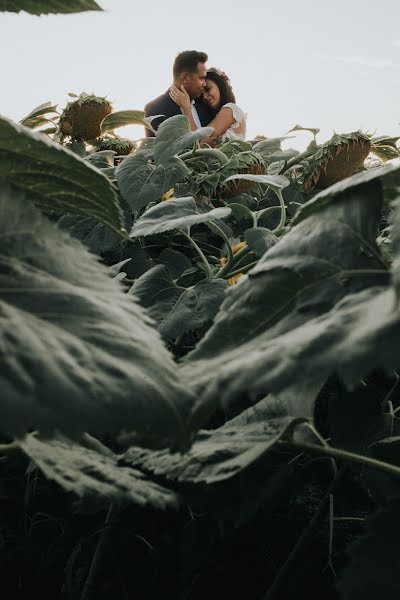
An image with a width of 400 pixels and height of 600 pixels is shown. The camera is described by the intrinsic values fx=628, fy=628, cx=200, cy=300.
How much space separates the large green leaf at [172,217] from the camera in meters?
0.66

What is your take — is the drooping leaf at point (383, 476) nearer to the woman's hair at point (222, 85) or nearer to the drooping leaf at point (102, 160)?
the drooping leaf at point (102, 160)

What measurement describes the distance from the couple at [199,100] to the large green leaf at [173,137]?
83 centimetres

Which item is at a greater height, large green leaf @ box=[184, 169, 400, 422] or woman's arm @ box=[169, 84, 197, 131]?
woman's arm @ box=[169, 84, 197, 131]

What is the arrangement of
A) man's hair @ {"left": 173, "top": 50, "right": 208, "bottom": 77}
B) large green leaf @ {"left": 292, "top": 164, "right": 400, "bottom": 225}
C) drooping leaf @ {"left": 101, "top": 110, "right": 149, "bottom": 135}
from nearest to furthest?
large green leaf @ {"left": 292, "top": 164, "right": 400, "bottom": 225} < drooping leaf @ {"left": 101, "top": 110, "right": 149, "bottom": 135} < man's hair @ {"left": 173, "top": 50, "right": 208, "bottom": 77}

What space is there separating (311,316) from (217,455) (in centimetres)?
13

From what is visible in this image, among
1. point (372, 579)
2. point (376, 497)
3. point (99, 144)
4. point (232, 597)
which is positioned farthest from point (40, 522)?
point (99, 144)

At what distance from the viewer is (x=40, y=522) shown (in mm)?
768

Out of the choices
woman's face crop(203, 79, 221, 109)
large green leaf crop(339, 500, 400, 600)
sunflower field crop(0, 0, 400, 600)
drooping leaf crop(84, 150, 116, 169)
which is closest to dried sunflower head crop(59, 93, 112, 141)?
drooping leaf crop(84, 150, 116, 169)

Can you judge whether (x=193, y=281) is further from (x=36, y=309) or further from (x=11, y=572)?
(x=36, y=309)

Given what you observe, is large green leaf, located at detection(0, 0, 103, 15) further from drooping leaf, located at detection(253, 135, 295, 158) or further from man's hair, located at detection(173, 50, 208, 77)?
man's hair, located at detection(173, 50, 208, 77)

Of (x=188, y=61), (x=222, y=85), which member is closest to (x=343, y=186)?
(x=188, y=61)

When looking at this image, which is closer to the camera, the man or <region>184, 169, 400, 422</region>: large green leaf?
<region>184, 169, 400, 422</region>: large green leaf

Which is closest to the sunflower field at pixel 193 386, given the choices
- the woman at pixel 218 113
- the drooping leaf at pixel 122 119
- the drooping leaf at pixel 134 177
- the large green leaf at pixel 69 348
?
the large green leaf at pixel 69 348

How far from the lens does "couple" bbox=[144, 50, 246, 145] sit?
187cm
